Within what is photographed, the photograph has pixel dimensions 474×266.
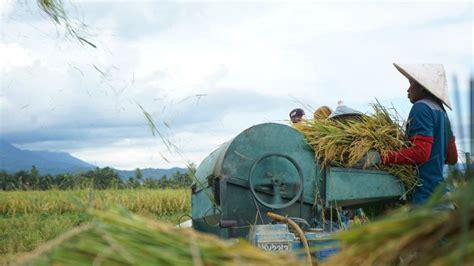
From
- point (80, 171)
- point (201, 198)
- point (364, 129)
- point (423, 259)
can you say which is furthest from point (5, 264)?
point (80, 171)

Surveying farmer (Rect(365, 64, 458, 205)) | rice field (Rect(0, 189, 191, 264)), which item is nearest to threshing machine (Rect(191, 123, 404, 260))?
farmer (Rect(365, 64, 458, 205))

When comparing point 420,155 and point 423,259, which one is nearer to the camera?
point 423,259

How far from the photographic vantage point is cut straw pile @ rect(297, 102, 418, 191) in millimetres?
6113

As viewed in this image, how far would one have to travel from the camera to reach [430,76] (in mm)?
6168

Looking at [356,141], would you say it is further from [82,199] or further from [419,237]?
[82,199]

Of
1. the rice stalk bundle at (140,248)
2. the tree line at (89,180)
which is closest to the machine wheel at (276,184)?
the rice stalk bundle at (140,248)

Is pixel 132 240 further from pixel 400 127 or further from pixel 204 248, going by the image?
pixel 400 127

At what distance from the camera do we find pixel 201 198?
7008mm

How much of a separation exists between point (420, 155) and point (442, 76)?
32.6 inches

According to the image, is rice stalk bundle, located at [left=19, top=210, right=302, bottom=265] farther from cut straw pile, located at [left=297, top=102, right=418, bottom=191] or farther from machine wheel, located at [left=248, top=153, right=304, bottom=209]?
cut straw pile, located at [left=297, top=102, right=418, bottom=191]

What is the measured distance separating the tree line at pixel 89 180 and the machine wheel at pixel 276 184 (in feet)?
40.6

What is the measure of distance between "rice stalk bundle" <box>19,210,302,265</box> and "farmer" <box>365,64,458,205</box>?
139 inches

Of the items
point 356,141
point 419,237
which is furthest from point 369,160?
point 419,237

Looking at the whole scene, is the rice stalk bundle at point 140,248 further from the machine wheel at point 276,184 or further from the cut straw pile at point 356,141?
the cut straw pile at point 356,141
